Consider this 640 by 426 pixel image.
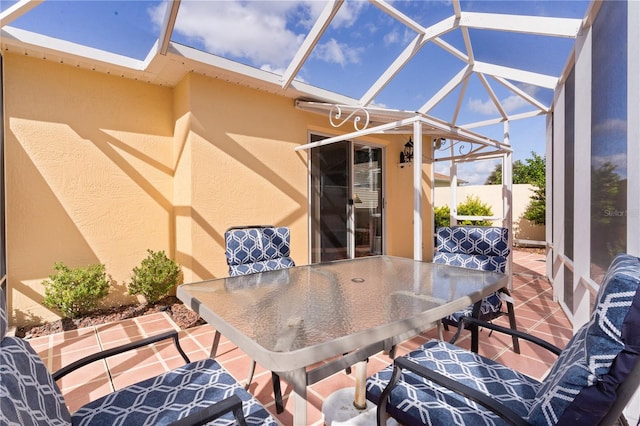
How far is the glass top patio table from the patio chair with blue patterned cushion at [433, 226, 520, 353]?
0.66 meters

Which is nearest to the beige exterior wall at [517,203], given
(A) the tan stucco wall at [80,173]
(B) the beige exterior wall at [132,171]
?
(B) the beige exterior wall at [132,171]

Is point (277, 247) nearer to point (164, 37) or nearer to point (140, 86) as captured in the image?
point (164, 37)

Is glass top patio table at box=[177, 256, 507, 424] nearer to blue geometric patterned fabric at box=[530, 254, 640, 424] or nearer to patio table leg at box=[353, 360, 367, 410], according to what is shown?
patio table leg at box=[353, 360, 367, 410]

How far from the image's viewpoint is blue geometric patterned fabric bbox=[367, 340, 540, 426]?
4.30 feet

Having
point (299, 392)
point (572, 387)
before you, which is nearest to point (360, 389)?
point (299, 392)

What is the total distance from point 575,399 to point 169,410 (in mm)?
1563

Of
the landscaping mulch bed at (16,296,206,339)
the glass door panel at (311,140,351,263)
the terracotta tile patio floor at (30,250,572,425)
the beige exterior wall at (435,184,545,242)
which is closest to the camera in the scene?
the terracotta tile patio floor at (30,250,572,425)

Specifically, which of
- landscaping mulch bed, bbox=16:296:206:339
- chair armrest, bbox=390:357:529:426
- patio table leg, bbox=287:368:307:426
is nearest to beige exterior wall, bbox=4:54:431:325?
landscaping mulch bed, bbox=16:296:206:339

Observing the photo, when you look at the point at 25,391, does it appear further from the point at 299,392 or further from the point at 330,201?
the point at 330,201

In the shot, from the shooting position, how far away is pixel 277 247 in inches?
126

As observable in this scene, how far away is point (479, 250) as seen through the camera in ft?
10.4

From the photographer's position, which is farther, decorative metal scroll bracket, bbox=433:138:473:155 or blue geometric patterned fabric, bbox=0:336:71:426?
decorative metal scroll bracket, bbox=433:138:473:155

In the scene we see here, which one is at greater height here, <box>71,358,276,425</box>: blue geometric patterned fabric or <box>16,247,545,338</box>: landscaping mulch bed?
<box>71,358,276,425</box>: blue geometric patterned fabric

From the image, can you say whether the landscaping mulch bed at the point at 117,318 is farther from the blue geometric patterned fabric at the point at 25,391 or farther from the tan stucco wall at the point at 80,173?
the blue geometric patterned fabric at the point at 25,391
